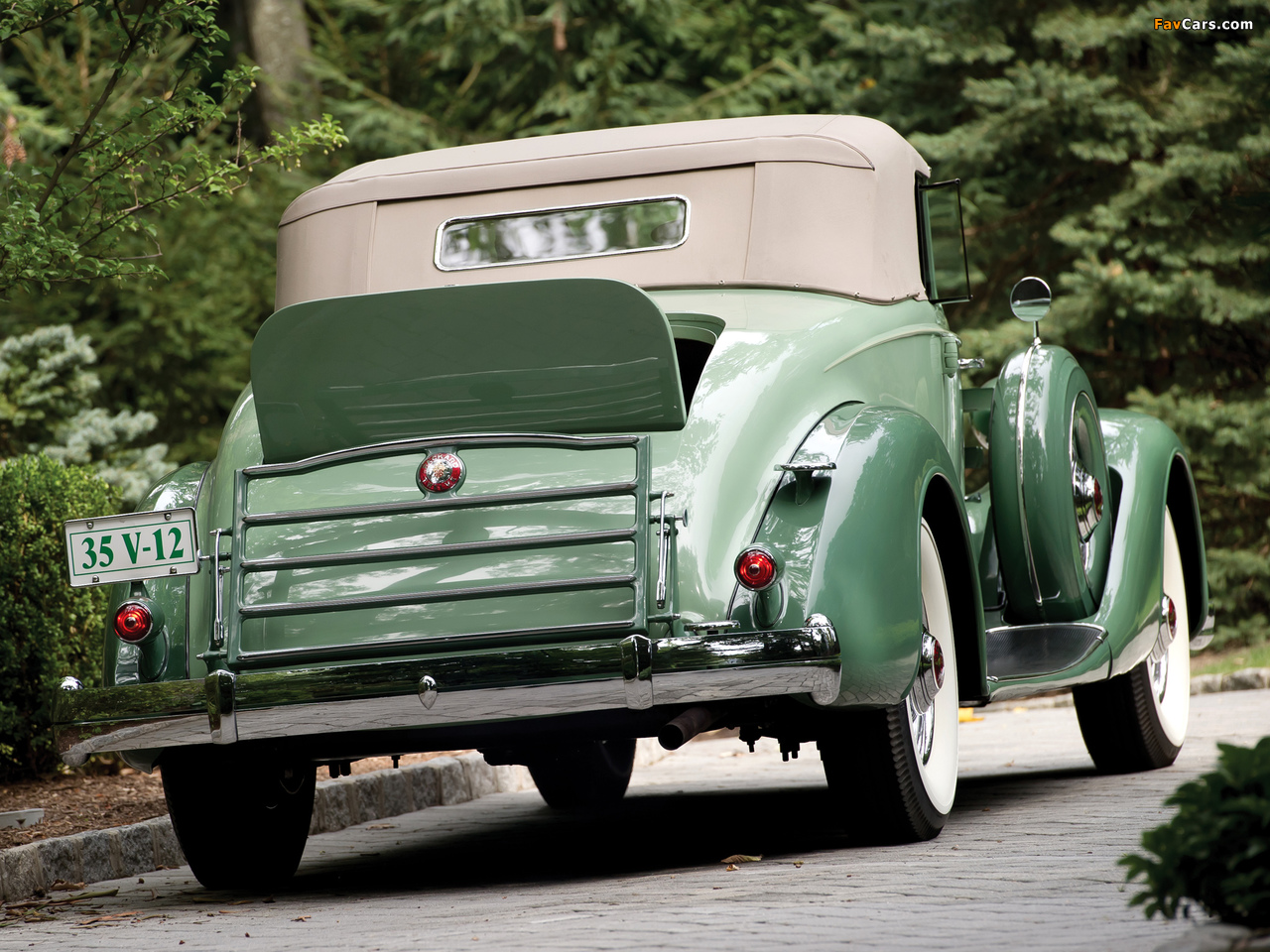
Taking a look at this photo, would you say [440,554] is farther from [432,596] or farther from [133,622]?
[133,622]

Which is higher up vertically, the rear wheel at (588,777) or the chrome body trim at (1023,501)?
the chrome body trim at (1023,501)

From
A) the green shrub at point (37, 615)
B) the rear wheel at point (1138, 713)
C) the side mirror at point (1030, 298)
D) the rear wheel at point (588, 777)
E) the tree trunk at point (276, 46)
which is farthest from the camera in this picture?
the tree trunk at point (276, 46)

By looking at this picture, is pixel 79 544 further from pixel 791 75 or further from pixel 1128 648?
pixel 791 75

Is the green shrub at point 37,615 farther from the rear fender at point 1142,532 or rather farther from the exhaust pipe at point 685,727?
the rear fender at point 1142,532

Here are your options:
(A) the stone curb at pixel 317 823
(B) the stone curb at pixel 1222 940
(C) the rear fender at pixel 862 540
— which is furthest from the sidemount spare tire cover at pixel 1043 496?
(B) the stone curb at pixel 1222 940

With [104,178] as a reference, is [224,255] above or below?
above

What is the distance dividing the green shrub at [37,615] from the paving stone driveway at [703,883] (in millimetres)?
1539

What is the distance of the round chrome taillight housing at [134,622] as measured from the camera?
5.04m

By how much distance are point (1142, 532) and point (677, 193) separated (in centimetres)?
241

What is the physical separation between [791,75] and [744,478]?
11779mm

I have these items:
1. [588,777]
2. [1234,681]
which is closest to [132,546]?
[588,777]

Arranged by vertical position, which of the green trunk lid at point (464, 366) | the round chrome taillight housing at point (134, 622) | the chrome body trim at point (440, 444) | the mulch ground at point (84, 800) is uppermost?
the green trunk lid at point (464, 366)

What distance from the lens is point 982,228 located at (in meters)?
15.2

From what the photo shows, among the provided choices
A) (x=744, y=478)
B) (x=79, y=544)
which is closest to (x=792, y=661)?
(x=744, y=478)
